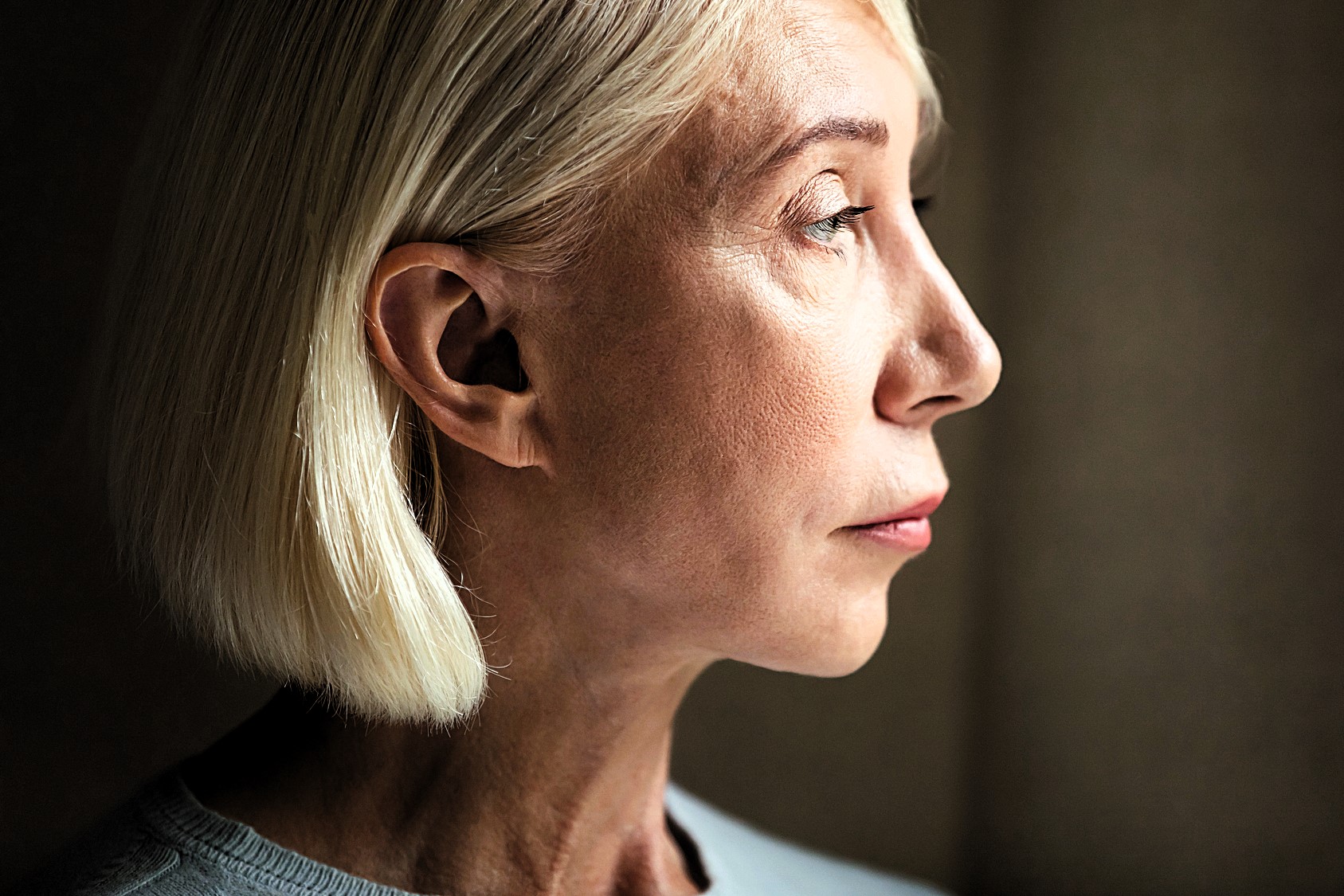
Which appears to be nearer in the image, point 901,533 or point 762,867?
point 901,533

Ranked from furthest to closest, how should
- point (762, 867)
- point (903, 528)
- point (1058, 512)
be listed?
point (1058, 512), point (762, 867), point (903, 528)

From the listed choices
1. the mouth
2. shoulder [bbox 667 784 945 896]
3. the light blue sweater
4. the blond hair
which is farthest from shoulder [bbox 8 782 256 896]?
the mouth

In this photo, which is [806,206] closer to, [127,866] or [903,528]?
[903,528]

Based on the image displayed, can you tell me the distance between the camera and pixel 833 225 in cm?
85

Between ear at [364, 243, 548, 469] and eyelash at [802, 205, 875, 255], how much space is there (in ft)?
0.73

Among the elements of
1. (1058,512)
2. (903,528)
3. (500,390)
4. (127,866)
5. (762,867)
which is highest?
(500,390)

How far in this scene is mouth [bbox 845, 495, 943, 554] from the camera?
34.3 inches

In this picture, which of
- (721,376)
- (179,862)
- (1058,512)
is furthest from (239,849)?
(1058,512)

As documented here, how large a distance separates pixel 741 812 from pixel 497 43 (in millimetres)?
1041

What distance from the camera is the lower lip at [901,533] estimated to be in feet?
2.87

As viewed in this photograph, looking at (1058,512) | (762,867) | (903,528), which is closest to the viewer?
(903,528)

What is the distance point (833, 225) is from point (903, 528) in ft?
0.76

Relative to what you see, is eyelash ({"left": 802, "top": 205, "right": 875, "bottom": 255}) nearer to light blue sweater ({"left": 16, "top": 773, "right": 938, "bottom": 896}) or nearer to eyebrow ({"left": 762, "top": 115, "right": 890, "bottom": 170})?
eyebrow ({"left": 762, "top": 115, "right": 890, "bottom": 170})

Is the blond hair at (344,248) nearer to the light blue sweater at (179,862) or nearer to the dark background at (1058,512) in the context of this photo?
the light blue sweater at (179,862)
